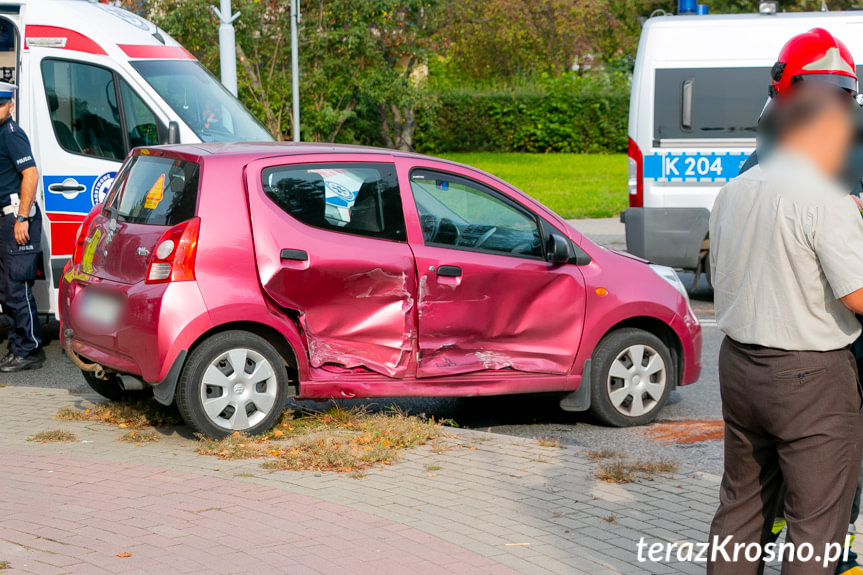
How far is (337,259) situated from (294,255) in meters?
0.24

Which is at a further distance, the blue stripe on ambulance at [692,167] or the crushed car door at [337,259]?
the blue stripe on ambulance at [692,167]

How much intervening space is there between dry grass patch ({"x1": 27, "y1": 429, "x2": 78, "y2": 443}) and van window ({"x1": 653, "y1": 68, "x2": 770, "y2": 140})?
6.99 metres

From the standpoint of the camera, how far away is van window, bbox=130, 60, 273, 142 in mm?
9344

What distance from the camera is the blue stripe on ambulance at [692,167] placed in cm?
1109

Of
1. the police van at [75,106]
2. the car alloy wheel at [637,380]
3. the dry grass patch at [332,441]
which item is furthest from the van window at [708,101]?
the dry grass patch at [332,441]

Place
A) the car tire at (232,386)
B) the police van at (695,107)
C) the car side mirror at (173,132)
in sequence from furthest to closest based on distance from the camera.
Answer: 1. the police van at (695,107)
2. the car side mirror at (173,132)
3. the car tire at (232,386)

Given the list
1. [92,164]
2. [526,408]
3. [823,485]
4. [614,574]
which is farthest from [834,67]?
[92,164]

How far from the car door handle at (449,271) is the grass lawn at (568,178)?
13.1m

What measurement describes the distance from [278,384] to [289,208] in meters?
0.99

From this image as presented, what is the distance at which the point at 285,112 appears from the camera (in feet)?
70.4

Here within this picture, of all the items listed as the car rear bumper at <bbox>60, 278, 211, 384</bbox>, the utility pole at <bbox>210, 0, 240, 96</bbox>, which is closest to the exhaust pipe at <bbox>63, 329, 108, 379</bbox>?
the car rear bumper at <bbox>60, 278, 211, 384</bbox>

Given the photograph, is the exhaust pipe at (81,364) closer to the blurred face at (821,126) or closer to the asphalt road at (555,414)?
the asphalt road at (555,414)

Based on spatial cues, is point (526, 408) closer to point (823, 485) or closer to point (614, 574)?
point (614, 574)

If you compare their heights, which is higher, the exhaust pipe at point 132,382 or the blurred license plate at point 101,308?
the blurred license plate at point 101,308
